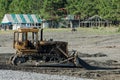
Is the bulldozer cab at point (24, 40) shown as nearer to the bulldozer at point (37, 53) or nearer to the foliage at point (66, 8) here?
the bulldozer at point (37, 53)

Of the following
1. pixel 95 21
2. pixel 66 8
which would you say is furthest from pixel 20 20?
pixel 95 21

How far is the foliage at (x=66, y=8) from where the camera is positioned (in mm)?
119375

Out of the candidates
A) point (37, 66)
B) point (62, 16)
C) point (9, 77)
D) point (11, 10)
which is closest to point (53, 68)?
point (37, 66)

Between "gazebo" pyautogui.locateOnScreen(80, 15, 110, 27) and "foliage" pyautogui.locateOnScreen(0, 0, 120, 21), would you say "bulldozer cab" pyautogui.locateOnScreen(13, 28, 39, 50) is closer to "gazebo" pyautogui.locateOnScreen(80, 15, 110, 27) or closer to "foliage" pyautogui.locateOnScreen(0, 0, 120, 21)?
"foliage" pyautogui.locateOnScreen(0, 0, 120, 21)

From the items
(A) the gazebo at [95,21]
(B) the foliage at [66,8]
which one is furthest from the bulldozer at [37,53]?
(A) the gazebo at [95,21]

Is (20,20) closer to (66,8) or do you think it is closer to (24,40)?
(66,8)

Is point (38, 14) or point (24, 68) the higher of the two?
point (24, 68)

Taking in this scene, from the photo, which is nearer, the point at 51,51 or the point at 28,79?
the point at 28,79

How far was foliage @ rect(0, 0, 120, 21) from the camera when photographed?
119 metres

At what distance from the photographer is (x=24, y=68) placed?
27.4 m

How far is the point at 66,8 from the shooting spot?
5236 inches

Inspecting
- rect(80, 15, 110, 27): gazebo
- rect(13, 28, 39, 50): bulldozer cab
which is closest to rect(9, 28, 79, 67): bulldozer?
rect(13, 28, 39, 50): bulldozer cab

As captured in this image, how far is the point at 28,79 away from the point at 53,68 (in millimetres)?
7199

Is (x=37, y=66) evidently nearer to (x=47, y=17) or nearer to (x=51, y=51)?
(x=51, y=51)
